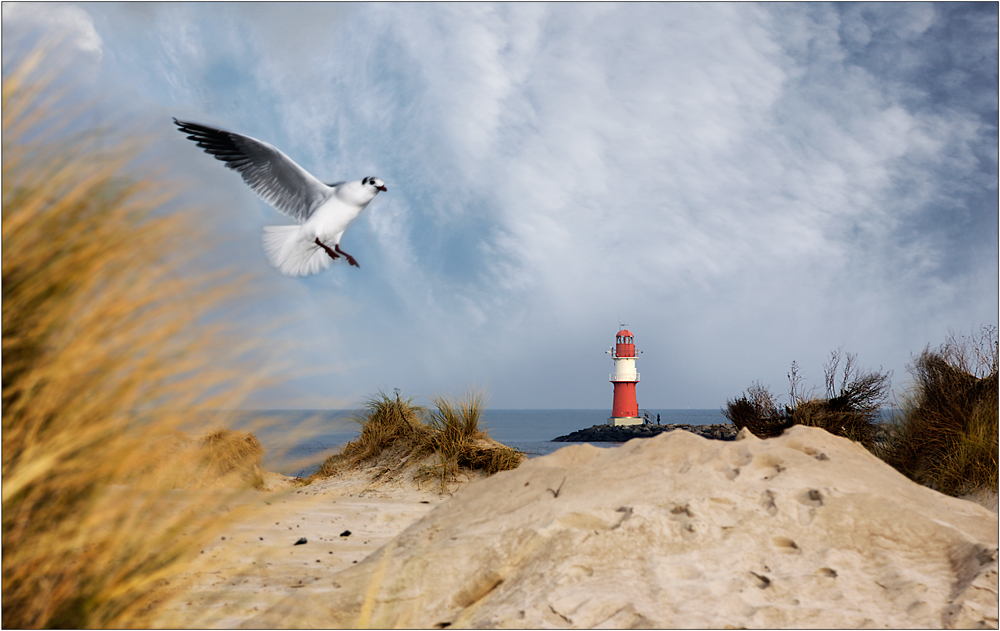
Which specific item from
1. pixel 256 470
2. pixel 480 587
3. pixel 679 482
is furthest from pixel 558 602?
pixel 256 470

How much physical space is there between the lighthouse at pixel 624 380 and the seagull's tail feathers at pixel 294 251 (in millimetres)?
21934

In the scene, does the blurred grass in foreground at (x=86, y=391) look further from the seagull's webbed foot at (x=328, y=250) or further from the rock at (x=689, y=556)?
the seagull's webbed foot at (x=328, y=250)

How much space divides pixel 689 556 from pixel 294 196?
3.81 m

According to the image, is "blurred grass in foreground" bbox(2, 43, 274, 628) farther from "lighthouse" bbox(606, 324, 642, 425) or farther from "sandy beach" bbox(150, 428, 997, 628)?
"lighthouse" bbox(606, 324, 642, 425)

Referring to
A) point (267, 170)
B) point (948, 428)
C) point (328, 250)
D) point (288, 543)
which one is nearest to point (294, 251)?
point (328, 250)

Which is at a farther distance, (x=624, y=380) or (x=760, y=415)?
(x=624, y=380)

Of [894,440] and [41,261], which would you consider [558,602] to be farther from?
[894,440]

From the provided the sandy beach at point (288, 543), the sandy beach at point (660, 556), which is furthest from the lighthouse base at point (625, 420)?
the sandy beach at point (660, 556)

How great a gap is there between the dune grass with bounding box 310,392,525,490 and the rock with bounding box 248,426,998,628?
3391 mm

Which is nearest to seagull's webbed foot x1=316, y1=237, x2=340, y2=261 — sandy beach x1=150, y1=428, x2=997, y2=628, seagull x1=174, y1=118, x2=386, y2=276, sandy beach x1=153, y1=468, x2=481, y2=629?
seagull x1=174, y1=118, x2=386, y2=276

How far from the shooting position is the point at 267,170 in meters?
4.74

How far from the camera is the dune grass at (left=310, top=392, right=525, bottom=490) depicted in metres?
6.61

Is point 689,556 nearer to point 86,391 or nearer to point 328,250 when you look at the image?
point 86,391

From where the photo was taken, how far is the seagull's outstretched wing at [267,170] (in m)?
4.50
